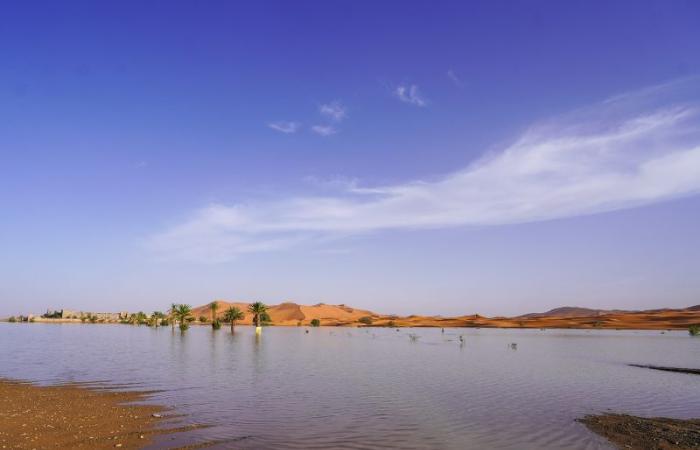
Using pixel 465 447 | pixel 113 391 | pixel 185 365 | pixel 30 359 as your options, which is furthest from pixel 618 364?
pixel 30 359

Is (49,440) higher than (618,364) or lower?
higher

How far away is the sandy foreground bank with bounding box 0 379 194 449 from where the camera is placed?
14.9 metres

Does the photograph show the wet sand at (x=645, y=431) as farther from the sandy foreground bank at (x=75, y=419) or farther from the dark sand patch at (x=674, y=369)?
the dark sand patch at (x=674, y=369)

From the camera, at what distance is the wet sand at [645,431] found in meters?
15.9

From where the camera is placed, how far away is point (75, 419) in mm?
17844

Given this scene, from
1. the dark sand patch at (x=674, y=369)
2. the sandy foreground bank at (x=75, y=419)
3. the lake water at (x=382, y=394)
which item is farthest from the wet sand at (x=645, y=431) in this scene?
the dark sand patch at (x=674, y=369)

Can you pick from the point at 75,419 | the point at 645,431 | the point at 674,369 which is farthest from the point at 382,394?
the point at 674,369

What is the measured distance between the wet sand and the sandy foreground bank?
15.7 metres

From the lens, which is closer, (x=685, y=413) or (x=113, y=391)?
(x=685, y=413)

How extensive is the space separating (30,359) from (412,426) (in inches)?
1496

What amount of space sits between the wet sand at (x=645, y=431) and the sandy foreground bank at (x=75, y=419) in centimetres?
1569

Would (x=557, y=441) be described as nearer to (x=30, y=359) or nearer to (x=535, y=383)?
(x=535, y=383)

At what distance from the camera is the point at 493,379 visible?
1284 inches

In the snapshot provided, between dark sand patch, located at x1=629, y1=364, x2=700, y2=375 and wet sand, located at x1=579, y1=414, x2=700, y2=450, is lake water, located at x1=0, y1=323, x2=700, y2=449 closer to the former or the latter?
wet sand, located at x1=579, y1=414, x2=700, y2=450
